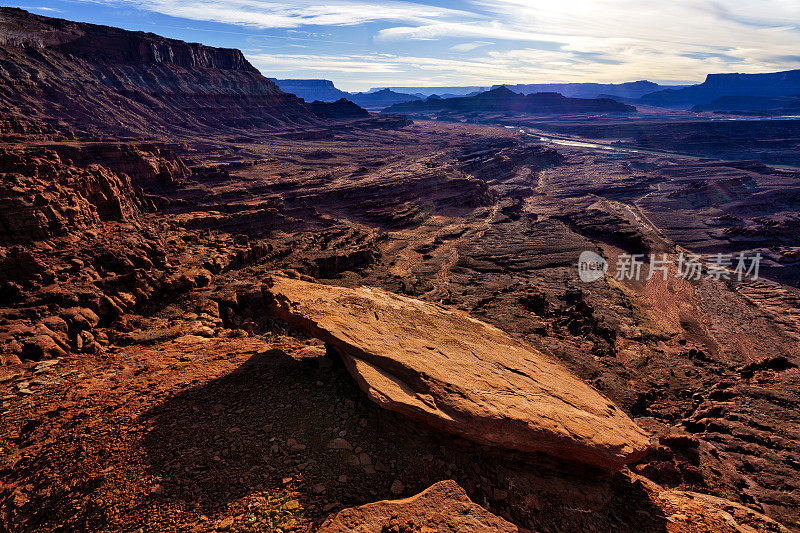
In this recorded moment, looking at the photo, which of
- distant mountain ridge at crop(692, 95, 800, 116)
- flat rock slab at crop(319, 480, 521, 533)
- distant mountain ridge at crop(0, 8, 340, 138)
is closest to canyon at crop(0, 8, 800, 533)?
flat rock slab at crop(319, 480, 521, 533)

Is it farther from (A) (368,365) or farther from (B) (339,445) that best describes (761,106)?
(B) (339,445)

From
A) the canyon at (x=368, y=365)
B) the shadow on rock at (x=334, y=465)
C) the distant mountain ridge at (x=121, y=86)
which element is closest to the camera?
the shadow on rock at (x=334, y=465)

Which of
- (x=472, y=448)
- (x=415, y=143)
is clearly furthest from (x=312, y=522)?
(x=415, y=143)

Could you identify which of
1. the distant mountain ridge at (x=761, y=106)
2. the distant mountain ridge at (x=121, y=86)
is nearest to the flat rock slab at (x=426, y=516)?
the distant mountain ridge at (x=121, y=86)

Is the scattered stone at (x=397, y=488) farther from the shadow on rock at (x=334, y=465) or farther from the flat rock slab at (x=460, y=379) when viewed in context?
the flat rock slab at (x=460, y=379)

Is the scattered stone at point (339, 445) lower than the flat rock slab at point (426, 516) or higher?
higher

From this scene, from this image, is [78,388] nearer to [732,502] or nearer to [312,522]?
[312,522]
